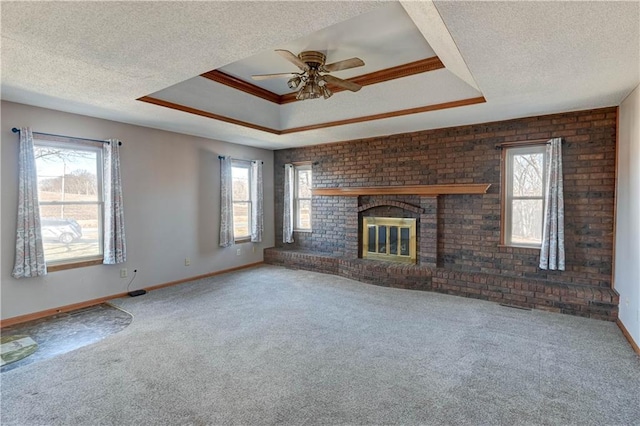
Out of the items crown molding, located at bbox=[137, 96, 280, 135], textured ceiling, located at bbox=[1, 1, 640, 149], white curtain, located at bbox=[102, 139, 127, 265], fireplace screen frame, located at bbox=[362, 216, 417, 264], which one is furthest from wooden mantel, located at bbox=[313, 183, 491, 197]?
white curtain, located at bbox=[102, 139, 127, 265]

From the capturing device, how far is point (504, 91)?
331cm

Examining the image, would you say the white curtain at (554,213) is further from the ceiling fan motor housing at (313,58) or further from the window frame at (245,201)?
the window frame at (245,201)

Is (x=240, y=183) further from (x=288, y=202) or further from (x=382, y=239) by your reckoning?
(x=382, y=239)

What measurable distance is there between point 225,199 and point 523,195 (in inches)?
187

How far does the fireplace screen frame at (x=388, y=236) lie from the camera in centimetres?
539

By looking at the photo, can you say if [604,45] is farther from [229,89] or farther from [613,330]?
[229,89]

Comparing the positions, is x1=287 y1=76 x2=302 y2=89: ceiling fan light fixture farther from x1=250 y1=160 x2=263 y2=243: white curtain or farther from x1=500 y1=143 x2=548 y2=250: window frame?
x1=250 y1=160 x2=263 y2=243: white curtain

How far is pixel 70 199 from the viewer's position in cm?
416

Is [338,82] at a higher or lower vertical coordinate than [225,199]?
higher

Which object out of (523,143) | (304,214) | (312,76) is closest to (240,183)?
(304,214)

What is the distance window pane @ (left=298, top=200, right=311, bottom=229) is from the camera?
22.3 feet

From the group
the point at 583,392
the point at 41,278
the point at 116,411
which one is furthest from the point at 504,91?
the point at 41,278

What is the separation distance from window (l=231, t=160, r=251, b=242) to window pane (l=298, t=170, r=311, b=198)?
3.47 ft

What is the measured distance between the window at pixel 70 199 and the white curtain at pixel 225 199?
1896 mm
